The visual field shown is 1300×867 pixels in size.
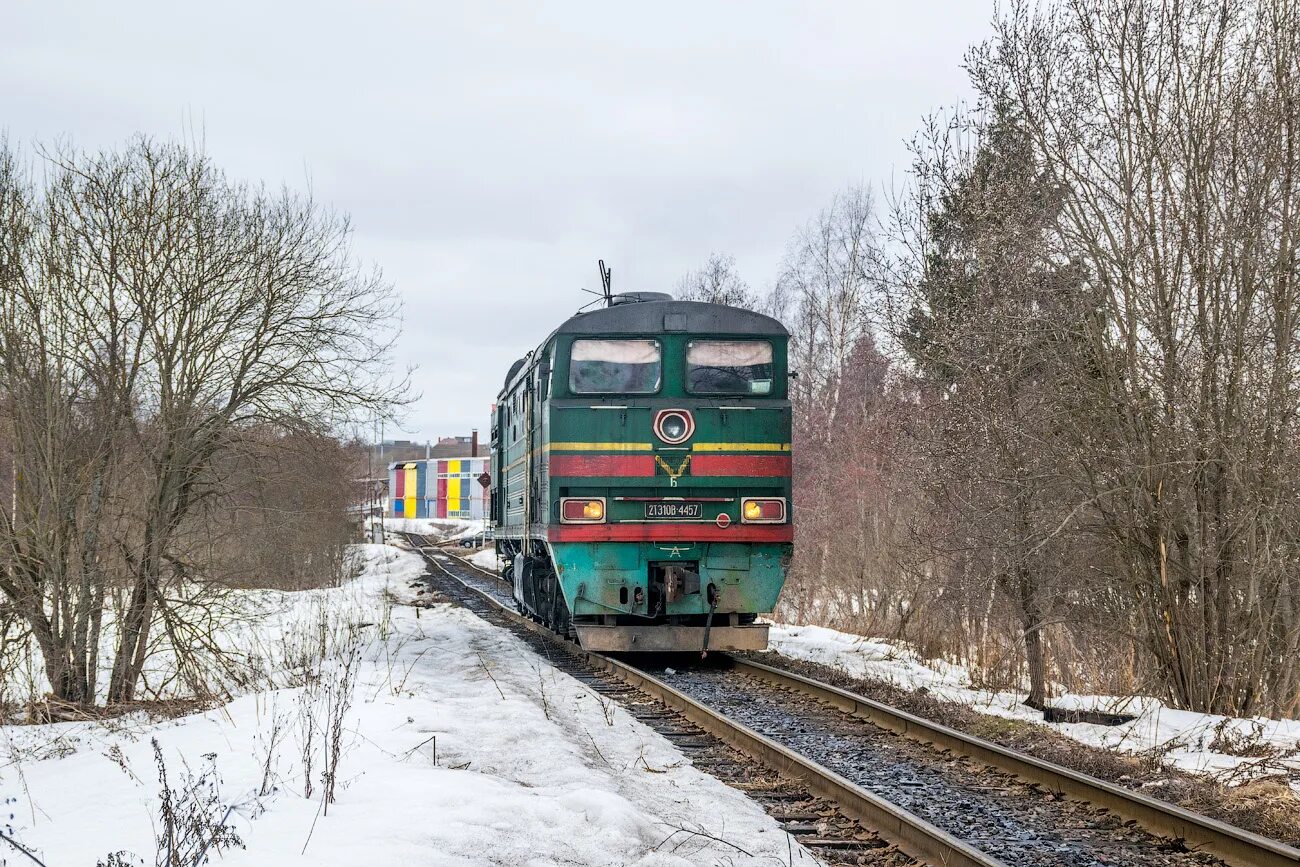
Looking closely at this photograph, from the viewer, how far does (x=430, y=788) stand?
18.8ft

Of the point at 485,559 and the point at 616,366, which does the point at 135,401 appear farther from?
the point at 485,559

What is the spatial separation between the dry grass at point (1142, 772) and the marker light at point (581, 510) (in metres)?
3.38

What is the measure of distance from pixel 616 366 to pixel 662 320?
2.25 feet

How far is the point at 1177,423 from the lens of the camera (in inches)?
356

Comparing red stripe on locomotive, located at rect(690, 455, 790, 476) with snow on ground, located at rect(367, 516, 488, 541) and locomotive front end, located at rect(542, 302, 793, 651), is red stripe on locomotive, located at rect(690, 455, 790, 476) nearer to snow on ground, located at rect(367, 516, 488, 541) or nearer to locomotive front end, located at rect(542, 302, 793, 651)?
locomotive front end, located at rect(542, 302, 793, 651)

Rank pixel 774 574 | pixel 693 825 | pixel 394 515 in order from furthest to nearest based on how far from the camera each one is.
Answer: pixel 394 515, pixel 774 574, pixel 693 825

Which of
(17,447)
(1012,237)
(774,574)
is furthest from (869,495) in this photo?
(17,447)

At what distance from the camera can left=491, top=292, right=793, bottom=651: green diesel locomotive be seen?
A: 11750 mm

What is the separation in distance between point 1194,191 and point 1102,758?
4.60 meters

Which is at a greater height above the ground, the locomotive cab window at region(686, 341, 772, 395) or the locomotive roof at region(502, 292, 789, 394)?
the locomotive roof at region(502, 292, 789, 394)

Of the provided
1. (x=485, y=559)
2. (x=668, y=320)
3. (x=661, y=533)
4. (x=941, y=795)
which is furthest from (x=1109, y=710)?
(x=485, y=559)

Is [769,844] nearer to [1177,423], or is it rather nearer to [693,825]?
[693,825]

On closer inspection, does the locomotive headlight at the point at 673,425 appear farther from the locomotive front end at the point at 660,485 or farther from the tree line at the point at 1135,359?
the tree line at the point at 1135,359

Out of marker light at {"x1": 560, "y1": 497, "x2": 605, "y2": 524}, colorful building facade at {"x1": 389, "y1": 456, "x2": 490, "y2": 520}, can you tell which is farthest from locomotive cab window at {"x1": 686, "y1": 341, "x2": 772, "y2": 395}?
colorful building facade at {"x1": 389, "y1": 456, "x2": 490, "y2": 520}
